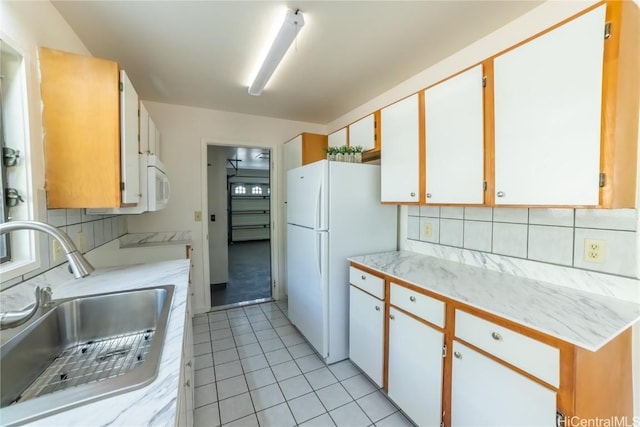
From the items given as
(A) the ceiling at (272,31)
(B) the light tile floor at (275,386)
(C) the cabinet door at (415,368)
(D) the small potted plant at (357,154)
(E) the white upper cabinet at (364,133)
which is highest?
(A) the ceiling at (272,31)

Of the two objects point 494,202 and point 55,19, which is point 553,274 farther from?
point 55,19

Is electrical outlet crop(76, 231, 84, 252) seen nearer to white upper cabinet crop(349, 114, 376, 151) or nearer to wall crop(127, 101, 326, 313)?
wall crop(127, 101, 326, 313)

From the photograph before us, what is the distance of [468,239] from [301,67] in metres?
1.85

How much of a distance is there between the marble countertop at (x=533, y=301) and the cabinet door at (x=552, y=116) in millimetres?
454

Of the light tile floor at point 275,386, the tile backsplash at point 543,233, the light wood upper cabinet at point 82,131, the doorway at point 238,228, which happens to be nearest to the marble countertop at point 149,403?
the light wood upper cabinet at point 82,131

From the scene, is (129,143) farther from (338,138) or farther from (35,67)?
(338,138)

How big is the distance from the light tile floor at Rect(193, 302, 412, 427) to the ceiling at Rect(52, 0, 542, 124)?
2.42 meters

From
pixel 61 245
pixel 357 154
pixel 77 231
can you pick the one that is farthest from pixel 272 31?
pixel 77 231

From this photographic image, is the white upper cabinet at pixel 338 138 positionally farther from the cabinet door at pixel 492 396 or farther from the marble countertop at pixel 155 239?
the cabinet door at pixel 492 396

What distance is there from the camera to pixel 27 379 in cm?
87

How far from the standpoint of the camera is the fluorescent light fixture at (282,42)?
4.81 ft

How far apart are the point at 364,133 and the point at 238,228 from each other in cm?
693

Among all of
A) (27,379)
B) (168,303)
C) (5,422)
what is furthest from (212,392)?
(5,422)

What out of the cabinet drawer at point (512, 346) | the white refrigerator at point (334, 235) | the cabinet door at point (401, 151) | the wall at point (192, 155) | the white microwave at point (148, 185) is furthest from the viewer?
the wall at point (192, 155)
